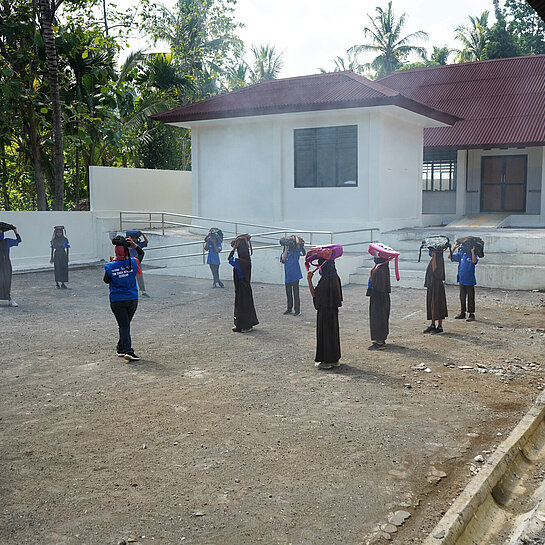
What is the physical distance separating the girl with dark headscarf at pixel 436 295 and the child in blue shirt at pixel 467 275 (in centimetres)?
83

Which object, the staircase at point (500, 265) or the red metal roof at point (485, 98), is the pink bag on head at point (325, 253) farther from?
the red metal roof at point (485, 98)

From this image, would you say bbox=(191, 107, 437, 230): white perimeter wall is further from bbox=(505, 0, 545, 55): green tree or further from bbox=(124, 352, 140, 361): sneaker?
bbox=(505, 0, 545, 55): green tree

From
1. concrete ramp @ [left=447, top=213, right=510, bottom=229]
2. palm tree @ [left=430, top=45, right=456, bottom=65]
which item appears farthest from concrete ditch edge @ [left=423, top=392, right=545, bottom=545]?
palm tree @ [left=430, top=45, right=456, bottom=65]

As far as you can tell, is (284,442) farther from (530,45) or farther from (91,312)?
(530,45)

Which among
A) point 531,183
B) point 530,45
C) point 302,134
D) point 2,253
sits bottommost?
point 2,253

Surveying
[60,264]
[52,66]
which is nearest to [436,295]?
[60,264]

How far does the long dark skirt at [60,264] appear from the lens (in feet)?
49.9

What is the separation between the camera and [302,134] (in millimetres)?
18844

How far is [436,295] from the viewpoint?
10500mm

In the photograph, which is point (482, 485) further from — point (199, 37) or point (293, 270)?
point (199, 37)

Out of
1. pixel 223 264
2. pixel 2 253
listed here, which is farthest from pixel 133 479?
pixel 223 264

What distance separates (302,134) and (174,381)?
12.4m

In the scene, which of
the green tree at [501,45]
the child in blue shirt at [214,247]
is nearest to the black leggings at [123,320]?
the child in blue shirt at [214,247]

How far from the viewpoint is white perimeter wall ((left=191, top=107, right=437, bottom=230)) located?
58.6 ft
